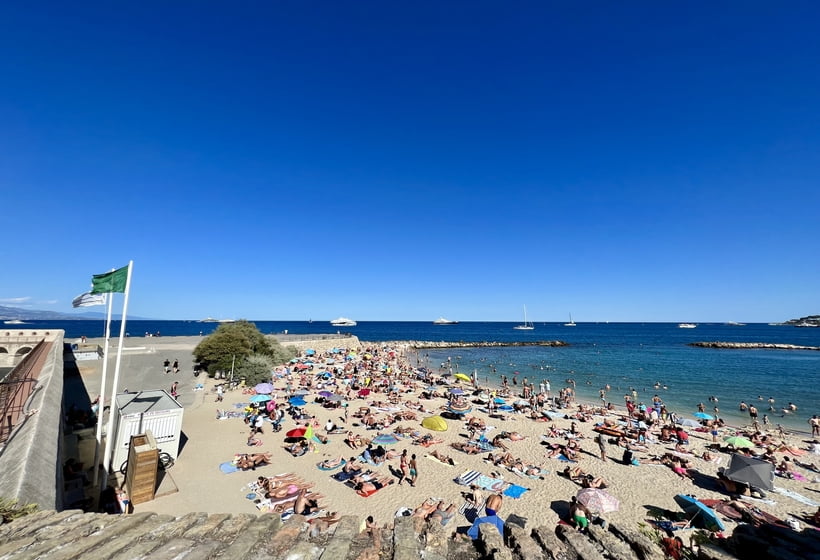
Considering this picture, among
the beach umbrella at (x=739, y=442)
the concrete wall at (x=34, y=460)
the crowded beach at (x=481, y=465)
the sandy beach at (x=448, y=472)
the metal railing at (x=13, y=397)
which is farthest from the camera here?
the beach umbrella at (x=739, y=442)

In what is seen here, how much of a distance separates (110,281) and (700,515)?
19.0m

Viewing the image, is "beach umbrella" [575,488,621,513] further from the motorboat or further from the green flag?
the motorboat

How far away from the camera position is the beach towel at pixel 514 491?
11.8m

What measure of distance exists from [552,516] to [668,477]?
6598 mm

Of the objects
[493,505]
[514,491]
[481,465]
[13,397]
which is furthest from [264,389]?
[493,505]

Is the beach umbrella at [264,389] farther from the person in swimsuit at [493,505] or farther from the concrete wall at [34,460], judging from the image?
the person in swimsuit at [493,505]

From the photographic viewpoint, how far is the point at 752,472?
12031mm

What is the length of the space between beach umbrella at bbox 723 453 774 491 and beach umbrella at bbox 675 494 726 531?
9.66 ft

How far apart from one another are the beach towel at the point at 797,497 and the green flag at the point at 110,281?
2338 centimetres

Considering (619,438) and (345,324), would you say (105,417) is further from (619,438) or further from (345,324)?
(345,324)

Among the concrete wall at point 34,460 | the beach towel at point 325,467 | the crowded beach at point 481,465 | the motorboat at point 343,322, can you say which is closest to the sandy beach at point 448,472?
the crowded beach at point 481,465

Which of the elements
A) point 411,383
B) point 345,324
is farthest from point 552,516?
point 345,324

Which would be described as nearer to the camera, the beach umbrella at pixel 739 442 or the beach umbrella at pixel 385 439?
the beach umbrella at pixel 385 439

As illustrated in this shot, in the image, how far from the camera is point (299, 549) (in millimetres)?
3682
